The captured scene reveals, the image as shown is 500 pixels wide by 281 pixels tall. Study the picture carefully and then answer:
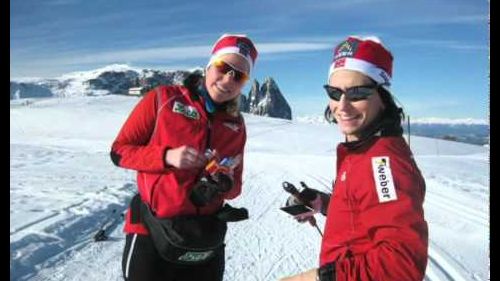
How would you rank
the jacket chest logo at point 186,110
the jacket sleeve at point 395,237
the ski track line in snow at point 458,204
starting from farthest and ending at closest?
the ski track line in snow at point 458,204
the jacket chest logo at point 186,110
the jacket sleeve at point 395,237

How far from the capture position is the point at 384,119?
2070 mm

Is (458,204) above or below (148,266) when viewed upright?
below

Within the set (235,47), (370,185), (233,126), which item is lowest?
(370,185)

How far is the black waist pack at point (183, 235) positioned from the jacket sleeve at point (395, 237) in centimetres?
133

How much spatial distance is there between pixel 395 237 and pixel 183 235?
5.00 ft

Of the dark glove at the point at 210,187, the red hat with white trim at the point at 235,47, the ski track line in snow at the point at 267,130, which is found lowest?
the ski track line in snow at the point at 267,130

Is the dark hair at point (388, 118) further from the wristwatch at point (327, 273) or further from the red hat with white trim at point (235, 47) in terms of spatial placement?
the red hat with white trim at point (235, 47)

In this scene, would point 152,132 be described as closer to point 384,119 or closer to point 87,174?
point 384,119

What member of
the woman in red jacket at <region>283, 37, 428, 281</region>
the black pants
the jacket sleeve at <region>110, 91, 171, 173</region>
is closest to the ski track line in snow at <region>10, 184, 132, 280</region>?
the black pants

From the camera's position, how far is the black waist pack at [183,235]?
2990 millimetres

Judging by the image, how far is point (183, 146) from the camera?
2.87 metres

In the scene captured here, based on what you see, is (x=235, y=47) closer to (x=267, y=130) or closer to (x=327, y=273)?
(x=327, y=273)

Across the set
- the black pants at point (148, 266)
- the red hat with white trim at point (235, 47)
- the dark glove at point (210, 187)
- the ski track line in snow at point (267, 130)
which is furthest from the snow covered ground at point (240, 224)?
the ski track line in snow at point (267, 130)

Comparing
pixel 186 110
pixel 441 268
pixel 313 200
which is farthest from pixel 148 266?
pixel 441 268
